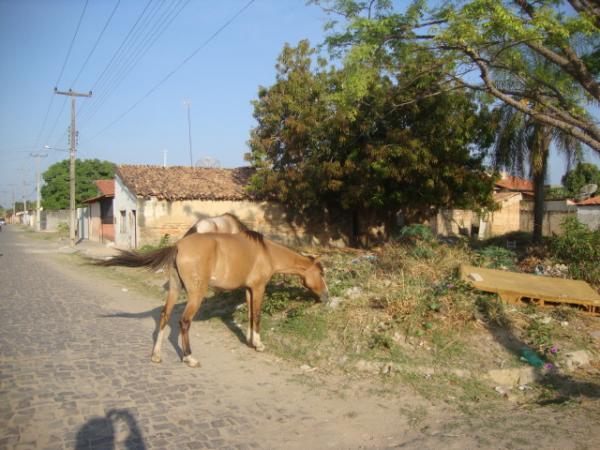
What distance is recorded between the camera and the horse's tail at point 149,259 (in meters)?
6.35

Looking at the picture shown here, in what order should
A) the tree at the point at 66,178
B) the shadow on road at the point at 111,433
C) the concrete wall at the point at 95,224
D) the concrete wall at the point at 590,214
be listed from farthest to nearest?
1. the tree at the point at 66,178
2. the concrete wall at the point at 95,224
3. the concrete wall at the point at 590,214
4. the shadow on road at the point at 111,433

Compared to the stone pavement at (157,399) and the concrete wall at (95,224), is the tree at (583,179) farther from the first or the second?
the concrete wall at (95,224)

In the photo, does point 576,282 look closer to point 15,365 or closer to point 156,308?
point 156,308

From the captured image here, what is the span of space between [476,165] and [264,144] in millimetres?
8572

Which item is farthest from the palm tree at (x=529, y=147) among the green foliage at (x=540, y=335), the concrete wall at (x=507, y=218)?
the concrete wall at (x=507, y=218)

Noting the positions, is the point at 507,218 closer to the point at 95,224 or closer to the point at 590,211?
the point at 590,211

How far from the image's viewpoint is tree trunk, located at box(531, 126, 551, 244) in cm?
1440

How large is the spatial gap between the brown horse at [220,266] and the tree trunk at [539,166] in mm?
10590

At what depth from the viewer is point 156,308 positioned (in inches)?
377

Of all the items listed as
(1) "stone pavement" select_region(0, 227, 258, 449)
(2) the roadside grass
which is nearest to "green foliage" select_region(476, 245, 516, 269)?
(2) the roadside grass

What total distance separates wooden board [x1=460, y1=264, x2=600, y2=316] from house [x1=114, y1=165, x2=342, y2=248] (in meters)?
15.7

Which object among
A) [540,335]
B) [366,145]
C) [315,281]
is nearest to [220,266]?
[315,281]

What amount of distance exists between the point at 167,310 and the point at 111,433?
214 cm

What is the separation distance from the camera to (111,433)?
4.01 m
